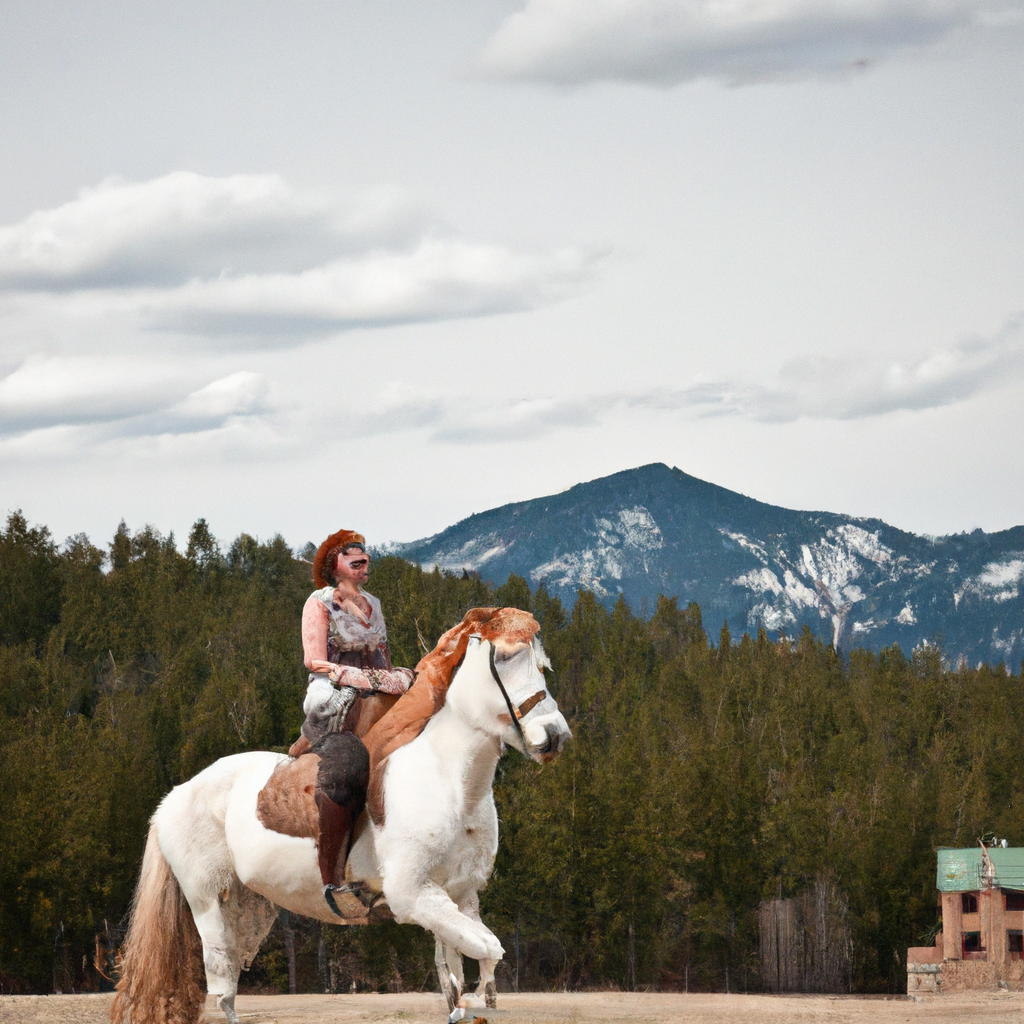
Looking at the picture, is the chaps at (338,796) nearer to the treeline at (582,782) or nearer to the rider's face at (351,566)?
the rider's face at (351,566)

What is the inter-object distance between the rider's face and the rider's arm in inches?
14.1

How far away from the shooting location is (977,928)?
27031 millimetres

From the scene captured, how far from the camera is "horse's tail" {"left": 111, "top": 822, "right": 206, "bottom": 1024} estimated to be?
31.9 ft

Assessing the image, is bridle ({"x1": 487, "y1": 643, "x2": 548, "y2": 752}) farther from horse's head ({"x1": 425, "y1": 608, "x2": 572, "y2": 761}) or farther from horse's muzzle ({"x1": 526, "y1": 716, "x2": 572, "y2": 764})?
horse's muzzle ({"x1": 526, "y1": 716, "x2": 572, "y2": 764})

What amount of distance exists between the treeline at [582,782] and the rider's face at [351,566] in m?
14.1

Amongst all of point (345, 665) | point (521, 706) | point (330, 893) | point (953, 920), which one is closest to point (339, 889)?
point (330, 893)

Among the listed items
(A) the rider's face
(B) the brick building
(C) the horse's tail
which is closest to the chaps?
(A) the rider's face

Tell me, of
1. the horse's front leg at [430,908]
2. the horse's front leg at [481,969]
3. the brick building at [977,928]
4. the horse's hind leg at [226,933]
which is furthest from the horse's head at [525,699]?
the brick building at [977,928]

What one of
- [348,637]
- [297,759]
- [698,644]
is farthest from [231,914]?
[698,644]

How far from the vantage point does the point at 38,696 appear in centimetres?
7500

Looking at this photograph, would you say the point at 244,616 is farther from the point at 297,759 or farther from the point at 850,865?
the point at 297,759

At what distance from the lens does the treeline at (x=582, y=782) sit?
47188 millimetres

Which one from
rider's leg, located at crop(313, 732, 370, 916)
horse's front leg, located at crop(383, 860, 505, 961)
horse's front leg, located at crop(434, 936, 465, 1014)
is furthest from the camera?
rider's leg, located at crop(313, 732, 370, 916)

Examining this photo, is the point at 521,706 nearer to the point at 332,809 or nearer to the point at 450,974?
the point at 332,809
